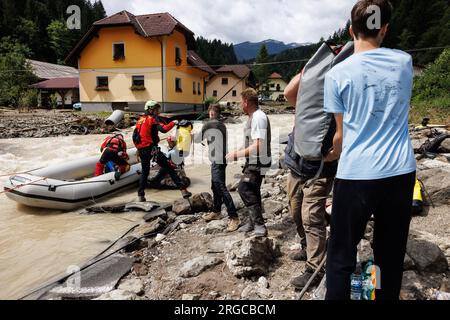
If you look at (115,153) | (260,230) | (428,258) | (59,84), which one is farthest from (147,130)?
(59,84)

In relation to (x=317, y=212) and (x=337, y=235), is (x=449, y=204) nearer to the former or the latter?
(x=317, y=212)

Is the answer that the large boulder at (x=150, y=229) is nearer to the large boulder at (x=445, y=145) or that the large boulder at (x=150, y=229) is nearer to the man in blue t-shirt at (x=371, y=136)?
the man in blue t-shirt at (x=371, y=136)

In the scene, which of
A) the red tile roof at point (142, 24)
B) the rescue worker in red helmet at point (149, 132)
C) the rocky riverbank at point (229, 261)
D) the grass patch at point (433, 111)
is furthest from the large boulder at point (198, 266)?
the red tile roof at point (142, 24)

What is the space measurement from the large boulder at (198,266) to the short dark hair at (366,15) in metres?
2.52

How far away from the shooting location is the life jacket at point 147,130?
6391 millimetres

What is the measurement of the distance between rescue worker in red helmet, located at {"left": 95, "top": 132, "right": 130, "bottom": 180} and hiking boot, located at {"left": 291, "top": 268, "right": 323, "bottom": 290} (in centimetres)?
568

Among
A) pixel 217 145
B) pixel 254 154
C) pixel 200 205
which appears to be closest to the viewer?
pixel 254 154

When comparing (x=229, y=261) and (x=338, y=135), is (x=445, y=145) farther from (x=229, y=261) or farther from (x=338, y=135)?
(x=338, y=135)

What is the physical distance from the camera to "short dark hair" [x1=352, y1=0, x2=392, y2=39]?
1677 millimetres

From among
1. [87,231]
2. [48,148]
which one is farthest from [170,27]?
[87,231]

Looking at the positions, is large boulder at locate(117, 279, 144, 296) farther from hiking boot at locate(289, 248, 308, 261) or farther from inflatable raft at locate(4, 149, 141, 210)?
inflatable raft at locate(4, 149, 141, 210)

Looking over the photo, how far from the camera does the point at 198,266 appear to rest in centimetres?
328

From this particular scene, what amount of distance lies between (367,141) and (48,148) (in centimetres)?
1397

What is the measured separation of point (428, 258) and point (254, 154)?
78.6 inches
